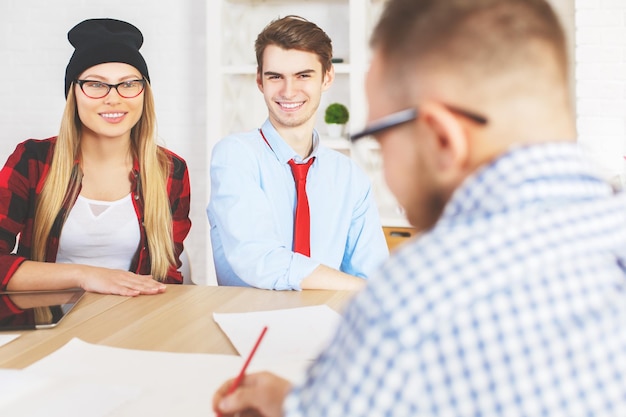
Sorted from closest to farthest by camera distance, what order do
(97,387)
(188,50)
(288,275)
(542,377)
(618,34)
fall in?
(542,377) → (97,387) → (288,275) → (618,34) → (188,50)

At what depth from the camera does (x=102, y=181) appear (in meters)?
2.05

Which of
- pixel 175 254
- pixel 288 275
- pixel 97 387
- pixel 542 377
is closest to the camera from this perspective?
pixel 542 377

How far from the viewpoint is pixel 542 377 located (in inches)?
18.8

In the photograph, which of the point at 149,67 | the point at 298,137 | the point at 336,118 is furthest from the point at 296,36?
the point at 149,67

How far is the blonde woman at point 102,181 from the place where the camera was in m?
1.93

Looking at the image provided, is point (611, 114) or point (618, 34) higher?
point (618, 34)

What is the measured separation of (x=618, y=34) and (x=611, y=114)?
1.23 feet

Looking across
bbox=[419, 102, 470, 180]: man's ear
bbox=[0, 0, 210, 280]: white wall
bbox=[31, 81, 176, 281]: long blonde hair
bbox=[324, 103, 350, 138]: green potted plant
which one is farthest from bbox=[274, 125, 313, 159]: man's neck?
bbox=[0, 0, 210, 280]: white wall

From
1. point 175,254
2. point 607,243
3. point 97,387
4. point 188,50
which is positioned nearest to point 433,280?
point 607,243

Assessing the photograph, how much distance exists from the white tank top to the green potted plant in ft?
5.67

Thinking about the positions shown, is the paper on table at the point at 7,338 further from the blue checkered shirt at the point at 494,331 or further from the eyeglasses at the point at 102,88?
the eyeglasses at the point at 102,88

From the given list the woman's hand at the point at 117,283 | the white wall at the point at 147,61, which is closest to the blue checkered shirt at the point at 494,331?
the woman's hand at the point at 117,283

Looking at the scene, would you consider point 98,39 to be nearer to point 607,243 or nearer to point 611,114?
point 607,243

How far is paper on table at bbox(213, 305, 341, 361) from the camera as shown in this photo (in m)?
1.11
